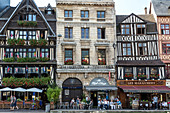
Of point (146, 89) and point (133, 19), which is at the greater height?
point (133, 19)

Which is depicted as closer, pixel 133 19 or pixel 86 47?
pixel 86 47

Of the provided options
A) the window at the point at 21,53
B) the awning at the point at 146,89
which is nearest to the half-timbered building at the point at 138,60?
the awning at the point at 146,89

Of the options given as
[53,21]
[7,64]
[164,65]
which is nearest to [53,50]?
[53,21]

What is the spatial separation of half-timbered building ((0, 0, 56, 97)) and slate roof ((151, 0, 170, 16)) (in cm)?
1216

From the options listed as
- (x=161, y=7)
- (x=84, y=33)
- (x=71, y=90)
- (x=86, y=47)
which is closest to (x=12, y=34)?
(x=84, y=33)

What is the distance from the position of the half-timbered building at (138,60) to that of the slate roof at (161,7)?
1368 mm

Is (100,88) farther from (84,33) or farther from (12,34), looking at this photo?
(12,34)

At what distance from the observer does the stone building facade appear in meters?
23.9

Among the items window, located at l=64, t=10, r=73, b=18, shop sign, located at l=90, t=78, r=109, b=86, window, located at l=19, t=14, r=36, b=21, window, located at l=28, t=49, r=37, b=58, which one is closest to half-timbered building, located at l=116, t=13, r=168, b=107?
shop sign, located at l=90, t=78, r=109, b=86

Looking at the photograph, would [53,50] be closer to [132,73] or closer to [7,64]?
[7,64]

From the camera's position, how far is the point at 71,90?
23906 millimetres

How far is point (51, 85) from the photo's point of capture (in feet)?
72.4

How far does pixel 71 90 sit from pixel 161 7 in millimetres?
14604

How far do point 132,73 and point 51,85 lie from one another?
895 cm
